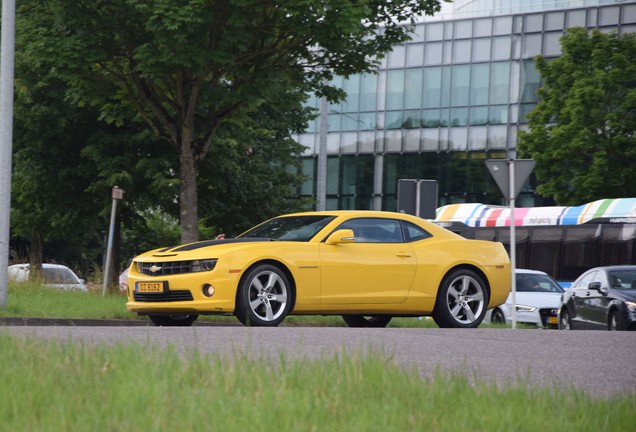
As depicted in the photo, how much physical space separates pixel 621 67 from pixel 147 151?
67.2ft

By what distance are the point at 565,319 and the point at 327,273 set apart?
966 cm

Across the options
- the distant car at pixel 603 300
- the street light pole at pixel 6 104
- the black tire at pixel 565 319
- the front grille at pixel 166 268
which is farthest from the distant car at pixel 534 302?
the front grille at pixel 166 268

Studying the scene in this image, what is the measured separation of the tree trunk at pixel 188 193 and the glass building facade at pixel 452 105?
3506 cm

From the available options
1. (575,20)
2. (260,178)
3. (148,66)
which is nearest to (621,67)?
(575,20)

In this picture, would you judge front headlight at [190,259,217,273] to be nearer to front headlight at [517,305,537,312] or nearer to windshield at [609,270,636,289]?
windshield at [609,270,636,289]

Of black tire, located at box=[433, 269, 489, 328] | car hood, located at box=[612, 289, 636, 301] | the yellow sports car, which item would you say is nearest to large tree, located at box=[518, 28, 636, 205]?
car hood, located at box=[612, 289, 636, 301]

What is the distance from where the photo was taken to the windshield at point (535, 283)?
92.6 feet

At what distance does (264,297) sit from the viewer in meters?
14.5

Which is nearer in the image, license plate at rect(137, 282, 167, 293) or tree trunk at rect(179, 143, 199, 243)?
license plate at rect(137, 282, 167, 293)

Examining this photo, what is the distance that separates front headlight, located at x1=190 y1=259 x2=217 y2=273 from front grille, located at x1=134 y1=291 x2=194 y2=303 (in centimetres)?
27

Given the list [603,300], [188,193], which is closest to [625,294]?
[603,300]

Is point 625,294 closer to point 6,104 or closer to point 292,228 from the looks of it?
point 292,228

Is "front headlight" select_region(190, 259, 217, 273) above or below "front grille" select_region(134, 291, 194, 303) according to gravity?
above

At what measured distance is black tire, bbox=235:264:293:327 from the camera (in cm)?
1430
